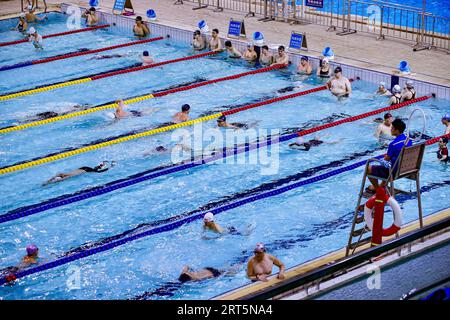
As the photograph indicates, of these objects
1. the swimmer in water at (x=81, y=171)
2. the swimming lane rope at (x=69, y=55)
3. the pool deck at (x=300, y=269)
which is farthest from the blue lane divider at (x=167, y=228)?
the swimming lane rope at (x=69, y=55)

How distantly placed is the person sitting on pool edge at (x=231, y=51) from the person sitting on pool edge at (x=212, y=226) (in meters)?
7.35

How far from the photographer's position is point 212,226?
32.4 ft

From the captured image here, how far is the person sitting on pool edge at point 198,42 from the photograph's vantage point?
1728 centimetres

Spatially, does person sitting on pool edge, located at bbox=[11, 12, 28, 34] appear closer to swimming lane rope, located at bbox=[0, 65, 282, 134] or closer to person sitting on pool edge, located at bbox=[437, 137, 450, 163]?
swimming lane rope, located at bbox=[0, 65, 282, 134]

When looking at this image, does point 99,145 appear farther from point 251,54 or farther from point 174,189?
point 251,54

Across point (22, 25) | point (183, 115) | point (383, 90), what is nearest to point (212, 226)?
point (183, 115)

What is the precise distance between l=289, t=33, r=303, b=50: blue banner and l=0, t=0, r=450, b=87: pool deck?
239 mm

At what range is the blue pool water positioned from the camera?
925 centimetres

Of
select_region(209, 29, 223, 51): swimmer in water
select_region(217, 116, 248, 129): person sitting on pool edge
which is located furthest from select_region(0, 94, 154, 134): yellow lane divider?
select_region(209, 29, 223, 51): swimmer in water

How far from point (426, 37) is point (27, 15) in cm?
948

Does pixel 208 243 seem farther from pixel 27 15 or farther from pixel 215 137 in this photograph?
pixel 27 15
